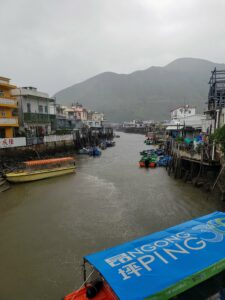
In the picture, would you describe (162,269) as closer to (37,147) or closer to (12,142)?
(12,142)

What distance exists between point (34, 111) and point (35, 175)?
20849mm

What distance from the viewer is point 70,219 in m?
14.2

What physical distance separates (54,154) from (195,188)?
25.8 m

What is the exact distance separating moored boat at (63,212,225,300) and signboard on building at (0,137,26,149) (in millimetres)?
25552

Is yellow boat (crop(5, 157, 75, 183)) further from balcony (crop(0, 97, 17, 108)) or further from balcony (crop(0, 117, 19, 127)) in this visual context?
balcony (crop(0, 97, 17, 108))

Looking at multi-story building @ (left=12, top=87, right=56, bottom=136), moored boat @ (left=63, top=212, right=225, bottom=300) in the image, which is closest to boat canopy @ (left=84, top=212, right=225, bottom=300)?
moored boat @ (left=63, top=212, right=225, bottom=300)

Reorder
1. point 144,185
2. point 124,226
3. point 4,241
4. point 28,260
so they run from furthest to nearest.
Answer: point 144,185
point 124,226
point 4,241
point 28,260

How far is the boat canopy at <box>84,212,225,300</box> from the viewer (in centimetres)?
438

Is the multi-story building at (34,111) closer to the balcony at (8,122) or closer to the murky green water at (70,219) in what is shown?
the balcony at (8,122)

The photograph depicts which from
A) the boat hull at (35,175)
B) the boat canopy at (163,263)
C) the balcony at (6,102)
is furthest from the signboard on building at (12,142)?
the boat canopy at (163,263)

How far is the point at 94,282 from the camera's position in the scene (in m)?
5.30

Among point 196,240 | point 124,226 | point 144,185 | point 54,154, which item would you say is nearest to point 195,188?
point 144,185

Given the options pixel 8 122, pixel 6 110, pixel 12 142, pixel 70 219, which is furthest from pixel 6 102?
pixel 70 219

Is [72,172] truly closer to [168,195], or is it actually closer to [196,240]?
[168,195]
